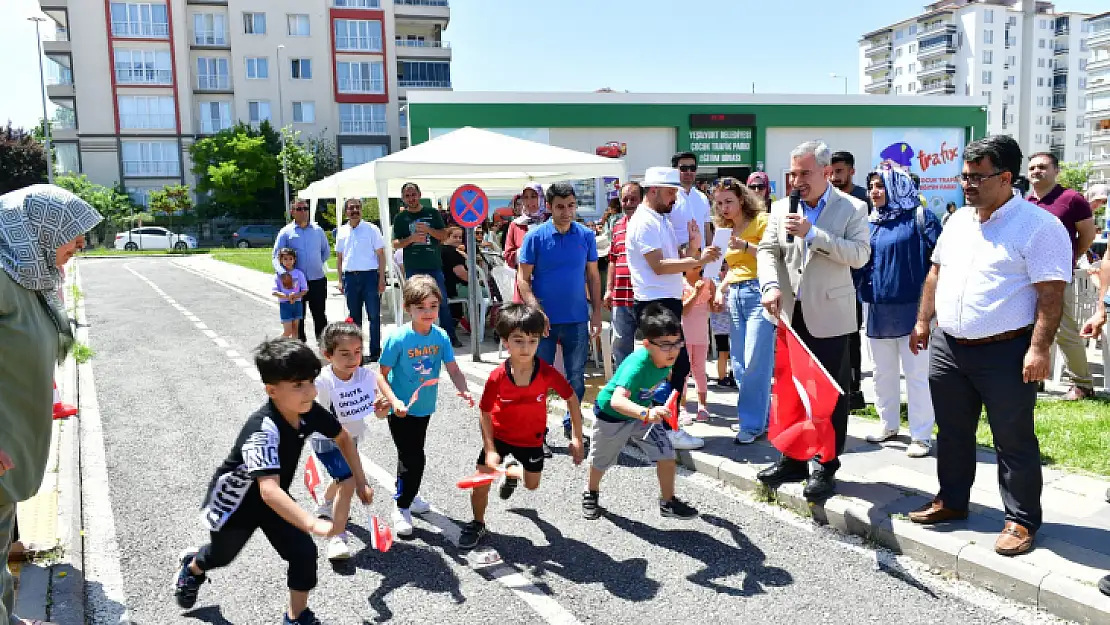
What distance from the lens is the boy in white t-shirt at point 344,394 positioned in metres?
4.31

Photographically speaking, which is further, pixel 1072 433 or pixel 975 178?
pixel 1072 433

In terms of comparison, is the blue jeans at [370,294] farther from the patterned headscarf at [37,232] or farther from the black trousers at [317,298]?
the patterned headscarf at [37,232]

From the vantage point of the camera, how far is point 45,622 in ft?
11.6

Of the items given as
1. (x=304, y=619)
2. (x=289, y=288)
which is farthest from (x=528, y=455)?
(x=289, y=288)

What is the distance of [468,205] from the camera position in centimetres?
956

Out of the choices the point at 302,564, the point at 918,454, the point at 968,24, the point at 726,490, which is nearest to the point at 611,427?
the point at 726,490

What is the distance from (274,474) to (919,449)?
175 inches

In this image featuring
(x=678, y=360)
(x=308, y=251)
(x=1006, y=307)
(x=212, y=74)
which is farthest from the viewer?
(x=212, y=74)

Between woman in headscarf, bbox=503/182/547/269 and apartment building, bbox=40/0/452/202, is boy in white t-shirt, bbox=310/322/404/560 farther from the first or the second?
apartment building, bbox=40/0/452/202

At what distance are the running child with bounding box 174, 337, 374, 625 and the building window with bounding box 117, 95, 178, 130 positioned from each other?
61.3 metres

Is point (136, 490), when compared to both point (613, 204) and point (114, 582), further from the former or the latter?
point (613, 204)

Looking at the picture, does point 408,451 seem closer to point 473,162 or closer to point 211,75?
point 473,162

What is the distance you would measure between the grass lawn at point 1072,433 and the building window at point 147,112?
199 ft

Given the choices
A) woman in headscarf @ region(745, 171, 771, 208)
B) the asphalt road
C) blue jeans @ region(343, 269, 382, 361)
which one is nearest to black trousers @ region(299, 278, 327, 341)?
blue jeans @ region(343, 269, 382, 361)
